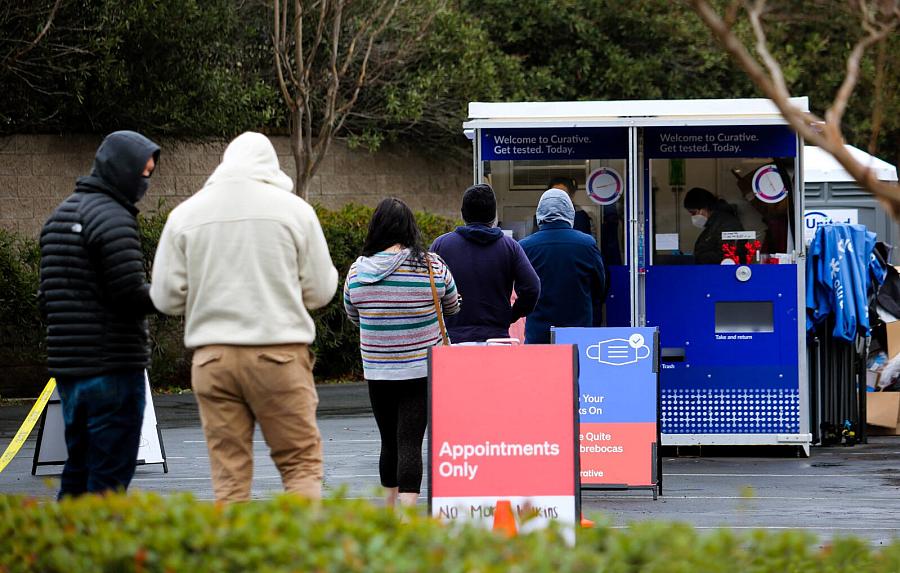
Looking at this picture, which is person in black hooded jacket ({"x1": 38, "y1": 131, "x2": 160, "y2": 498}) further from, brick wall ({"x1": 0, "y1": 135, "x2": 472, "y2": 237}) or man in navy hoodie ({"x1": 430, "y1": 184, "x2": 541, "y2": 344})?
brick wall ({"x1": 0, "y1": 135, "x2": 472, "y2": 237})

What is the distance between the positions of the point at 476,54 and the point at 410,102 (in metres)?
1.22

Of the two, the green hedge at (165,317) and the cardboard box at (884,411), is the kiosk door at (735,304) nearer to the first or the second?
the cardboard box at (884,411)

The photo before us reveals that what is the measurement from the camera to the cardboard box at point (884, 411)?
12.5m

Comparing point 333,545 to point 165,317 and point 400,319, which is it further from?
point 165,317

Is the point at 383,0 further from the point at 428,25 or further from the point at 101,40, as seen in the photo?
the point at 101,40

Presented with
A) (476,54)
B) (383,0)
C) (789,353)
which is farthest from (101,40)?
(789,353)

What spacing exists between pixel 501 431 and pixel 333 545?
2.47m

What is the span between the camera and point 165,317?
16016 millimetres

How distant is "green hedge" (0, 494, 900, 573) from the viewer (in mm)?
3895

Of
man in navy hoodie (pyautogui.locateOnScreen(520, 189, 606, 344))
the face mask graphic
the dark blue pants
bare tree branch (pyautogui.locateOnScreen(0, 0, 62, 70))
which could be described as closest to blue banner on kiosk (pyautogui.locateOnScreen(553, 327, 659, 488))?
the face mask graphic

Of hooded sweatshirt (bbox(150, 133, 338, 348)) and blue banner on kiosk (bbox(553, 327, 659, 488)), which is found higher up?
hooded sweatshirt (bbox(150, 133, 338, 348))

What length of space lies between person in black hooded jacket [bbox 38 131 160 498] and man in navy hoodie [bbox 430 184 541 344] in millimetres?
2533

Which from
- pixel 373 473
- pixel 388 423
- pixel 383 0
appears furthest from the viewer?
pixel 383 0

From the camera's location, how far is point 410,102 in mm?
18969
